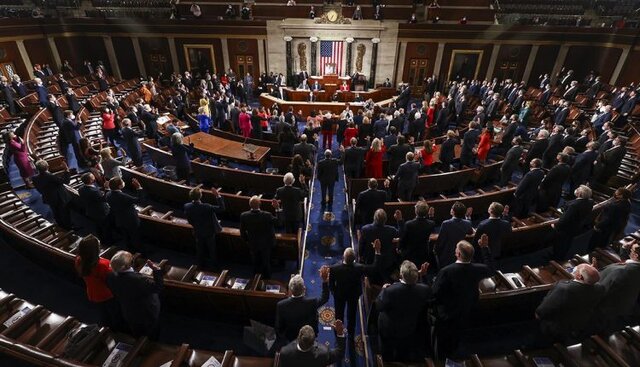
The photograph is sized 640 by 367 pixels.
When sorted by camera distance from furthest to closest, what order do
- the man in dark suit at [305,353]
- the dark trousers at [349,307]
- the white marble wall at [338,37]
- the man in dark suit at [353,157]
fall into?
1. the white marble wall at [338,37]
2. the man in dark suit at [353,157]
3. the dark trousers at [349,307]
4. the man in dark suit at [305,353]

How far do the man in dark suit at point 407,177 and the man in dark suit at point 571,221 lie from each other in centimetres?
242

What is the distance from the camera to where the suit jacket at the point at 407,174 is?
6363 millimetres

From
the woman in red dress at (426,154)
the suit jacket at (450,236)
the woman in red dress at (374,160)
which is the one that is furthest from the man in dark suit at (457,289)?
the woman in red dress at (426,154)

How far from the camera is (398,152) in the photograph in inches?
295

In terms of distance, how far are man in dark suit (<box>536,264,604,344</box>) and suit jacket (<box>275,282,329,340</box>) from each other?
2.32 metres

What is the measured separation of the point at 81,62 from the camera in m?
18.4

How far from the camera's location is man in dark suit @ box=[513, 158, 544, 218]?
596 centimetres

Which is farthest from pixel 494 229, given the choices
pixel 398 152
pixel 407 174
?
pixel 398 152

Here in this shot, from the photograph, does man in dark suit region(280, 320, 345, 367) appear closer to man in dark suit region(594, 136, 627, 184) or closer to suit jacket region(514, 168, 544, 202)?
suit jacket region(514, 168, 544, 202)

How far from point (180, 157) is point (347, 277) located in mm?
5548

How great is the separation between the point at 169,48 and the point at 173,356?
1905 centimetres

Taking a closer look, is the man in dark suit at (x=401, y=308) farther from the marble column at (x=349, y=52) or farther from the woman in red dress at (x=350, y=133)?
the marble column at (x=349, y=52)

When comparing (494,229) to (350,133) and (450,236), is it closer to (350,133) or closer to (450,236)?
(450,236)

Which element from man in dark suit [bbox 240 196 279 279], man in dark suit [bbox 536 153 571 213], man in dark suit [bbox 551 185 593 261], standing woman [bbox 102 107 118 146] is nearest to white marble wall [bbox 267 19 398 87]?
standing woman [bbox 102 107 118 146]
